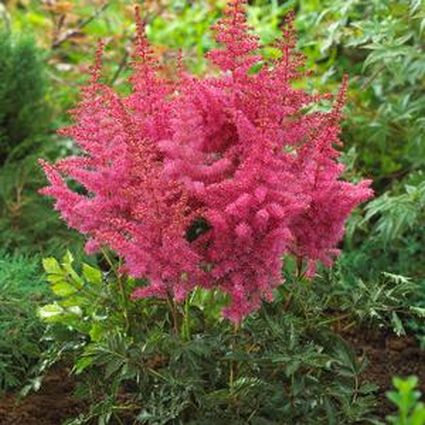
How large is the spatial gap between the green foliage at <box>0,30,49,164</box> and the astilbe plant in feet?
6.72

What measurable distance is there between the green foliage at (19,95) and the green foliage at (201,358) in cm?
189

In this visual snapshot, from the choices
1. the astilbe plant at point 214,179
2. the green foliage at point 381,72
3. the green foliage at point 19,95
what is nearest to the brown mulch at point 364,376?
the astilbe plant at point 214,179

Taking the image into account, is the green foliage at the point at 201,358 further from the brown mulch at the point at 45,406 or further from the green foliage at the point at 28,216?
the green foliage at the point at 28,216

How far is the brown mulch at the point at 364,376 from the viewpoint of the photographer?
314 cm

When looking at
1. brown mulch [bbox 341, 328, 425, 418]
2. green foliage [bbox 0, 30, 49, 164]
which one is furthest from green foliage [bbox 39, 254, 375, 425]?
green foliage [bbox 0, 30, 49, 164]

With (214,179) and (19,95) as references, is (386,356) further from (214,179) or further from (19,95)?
(19,95)

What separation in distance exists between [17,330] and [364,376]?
4.20 ft

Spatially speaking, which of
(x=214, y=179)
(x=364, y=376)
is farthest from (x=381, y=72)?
(x=214, y=179)

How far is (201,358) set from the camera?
2709 millimetres

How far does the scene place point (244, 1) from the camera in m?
2.66

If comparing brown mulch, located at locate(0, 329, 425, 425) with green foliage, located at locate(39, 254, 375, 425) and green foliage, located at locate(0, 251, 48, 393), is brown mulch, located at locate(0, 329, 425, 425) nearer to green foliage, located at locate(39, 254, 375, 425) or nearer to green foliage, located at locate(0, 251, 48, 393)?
green foliage, located at locate(0, 251, 48, 393)

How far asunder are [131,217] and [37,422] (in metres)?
0.93

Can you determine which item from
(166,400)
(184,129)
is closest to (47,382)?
(166,400)

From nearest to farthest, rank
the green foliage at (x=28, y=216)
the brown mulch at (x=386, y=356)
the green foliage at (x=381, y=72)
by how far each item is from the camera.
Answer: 1. the brown mulch at (x=386, y=356)
2. the green foliage at (x=381, y=72)
3. the green foliage at (x=28, y=216)
